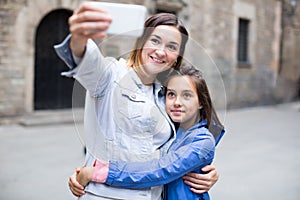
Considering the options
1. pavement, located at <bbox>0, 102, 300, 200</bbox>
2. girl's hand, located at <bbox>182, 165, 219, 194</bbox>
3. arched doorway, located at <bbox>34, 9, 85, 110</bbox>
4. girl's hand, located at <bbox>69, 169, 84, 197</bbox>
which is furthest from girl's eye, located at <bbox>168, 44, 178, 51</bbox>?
arched doorway, located at <bbox>34, 9, 85, 110</bbox>

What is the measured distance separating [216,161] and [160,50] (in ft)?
13.5

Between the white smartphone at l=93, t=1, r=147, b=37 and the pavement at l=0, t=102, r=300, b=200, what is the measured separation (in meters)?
1.95

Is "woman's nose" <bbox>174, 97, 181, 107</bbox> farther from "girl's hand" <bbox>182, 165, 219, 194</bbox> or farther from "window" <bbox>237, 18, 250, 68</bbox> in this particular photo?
"window" <bbox>237, 18, 250, 68</bbox>

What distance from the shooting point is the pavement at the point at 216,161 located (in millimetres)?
3656

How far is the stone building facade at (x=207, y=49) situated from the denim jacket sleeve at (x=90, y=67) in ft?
0.33

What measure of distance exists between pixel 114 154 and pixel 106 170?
0.19ft

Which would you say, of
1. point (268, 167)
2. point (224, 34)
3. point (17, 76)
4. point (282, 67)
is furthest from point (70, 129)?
point (282, 67)

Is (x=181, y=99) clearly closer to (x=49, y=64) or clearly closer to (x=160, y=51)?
(x=160, y=51)

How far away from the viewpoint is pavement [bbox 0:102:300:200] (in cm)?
366

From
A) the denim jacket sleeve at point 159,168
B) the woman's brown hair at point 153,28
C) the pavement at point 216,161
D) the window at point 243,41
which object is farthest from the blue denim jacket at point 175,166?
the window at point 243,41

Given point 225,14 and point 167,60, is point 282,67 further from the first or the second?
point 167,60

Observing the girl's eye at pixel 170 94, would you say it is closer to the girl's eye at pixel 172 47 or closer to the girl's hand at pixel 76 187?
the girl's eye at pixel 172 47

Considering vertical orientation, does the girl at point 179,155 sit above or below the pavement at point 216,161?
above

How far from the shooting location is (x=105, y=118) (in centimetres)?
109
